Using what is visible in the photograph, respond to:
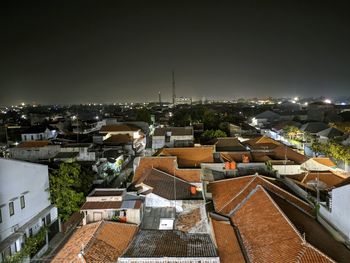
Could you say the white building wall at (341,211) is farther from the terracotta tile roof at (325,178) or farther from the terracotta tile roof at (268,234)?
the terracotta tile roof at (325,178)

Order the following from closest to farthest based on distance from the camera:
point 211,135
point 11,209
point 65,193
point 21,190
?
point 11,209 < point 21,190 < point 65,193 < point 211,135

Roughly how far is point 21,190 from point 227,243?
13.4m

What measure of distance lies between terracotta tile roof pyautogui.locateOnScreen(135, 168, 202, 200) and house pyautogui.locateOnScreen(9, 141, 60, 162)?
64.5ft

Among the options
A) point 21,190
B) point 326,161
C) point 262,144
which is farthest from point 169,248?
point 262,144

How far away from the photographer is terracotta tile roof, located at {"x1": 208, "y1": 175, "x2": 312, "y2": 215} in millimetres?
18186

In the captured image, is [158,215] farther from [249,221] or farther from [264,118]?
[264,118]

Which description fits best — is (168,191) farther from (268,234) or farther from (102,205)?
(268,234)

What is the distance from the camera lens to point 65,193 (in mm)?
21984

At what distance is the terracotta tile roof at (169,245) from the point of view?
1340 cm

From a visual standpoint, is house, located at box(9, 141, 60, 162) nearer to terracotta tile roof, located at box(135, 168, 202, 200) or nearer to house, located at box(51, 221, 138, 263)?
terracotta tile roof, located at box(135, 168, 202, 200)

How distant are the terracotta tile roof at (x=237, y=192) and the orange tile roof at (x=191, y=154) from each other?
8022 millimetres

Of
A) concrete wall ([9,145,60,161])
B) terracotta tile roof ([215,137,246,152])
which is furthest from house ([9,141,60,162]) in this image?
terracotta tile roof ([215,137,246,152])

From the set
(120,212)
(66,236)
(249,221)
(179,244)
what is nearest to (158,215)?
(120,212)

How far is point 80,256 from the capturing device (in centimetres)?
1345
